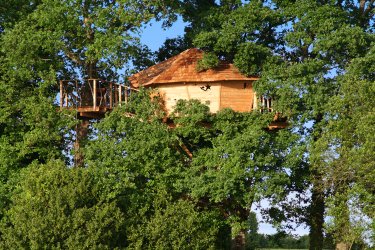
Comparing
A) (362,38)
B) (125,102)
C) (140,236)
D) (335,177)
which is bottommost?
(140,236)

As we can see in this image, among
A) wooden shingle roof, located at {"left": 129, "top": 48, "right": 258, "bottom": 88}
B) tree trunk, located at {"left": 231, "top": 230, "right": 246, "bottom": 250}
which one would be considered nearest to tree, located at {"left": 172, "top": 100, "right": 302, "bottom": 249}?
tree trunk, located at {"left": 231, "top": 230, "right": 246, "bottom": 250}

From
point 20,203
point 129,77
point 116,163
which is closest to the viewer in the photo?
point 20,203

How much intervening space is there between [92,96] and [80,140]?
83.6 inches

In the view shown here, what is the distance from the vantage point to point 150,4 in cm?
3375

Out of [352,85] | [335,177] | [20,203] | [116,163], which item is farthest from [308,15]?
[20,203]

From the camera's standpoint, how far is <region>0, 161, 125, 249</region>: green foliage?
2630 centimetres

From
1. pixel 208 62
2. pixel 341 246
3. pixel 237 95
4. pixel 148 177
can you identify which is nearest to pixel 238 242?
pixel 341 246

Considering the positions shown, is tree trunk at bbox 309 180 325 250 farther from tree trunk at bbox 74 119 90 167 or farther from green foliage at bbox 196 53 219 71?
tree trunk at bbox 74 119 90 167

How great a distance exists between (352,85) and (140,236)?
9.00 meters

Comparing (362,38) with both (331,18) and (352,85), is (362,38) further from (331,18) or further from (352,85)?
(352,85)

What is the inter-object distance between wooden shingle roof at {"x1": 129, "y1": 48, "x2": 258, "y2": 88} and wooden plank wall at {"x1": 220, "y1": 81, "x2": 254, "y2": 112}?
0.42 meters

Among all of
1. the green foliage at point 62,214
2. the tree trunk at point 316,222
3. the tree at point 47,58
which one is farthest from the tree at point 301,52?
the green foliage at point 62,214

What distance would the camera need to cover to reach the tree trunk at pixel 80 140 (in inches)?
1300

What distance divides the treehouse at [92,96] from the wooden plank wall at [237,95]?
390 centimetres
